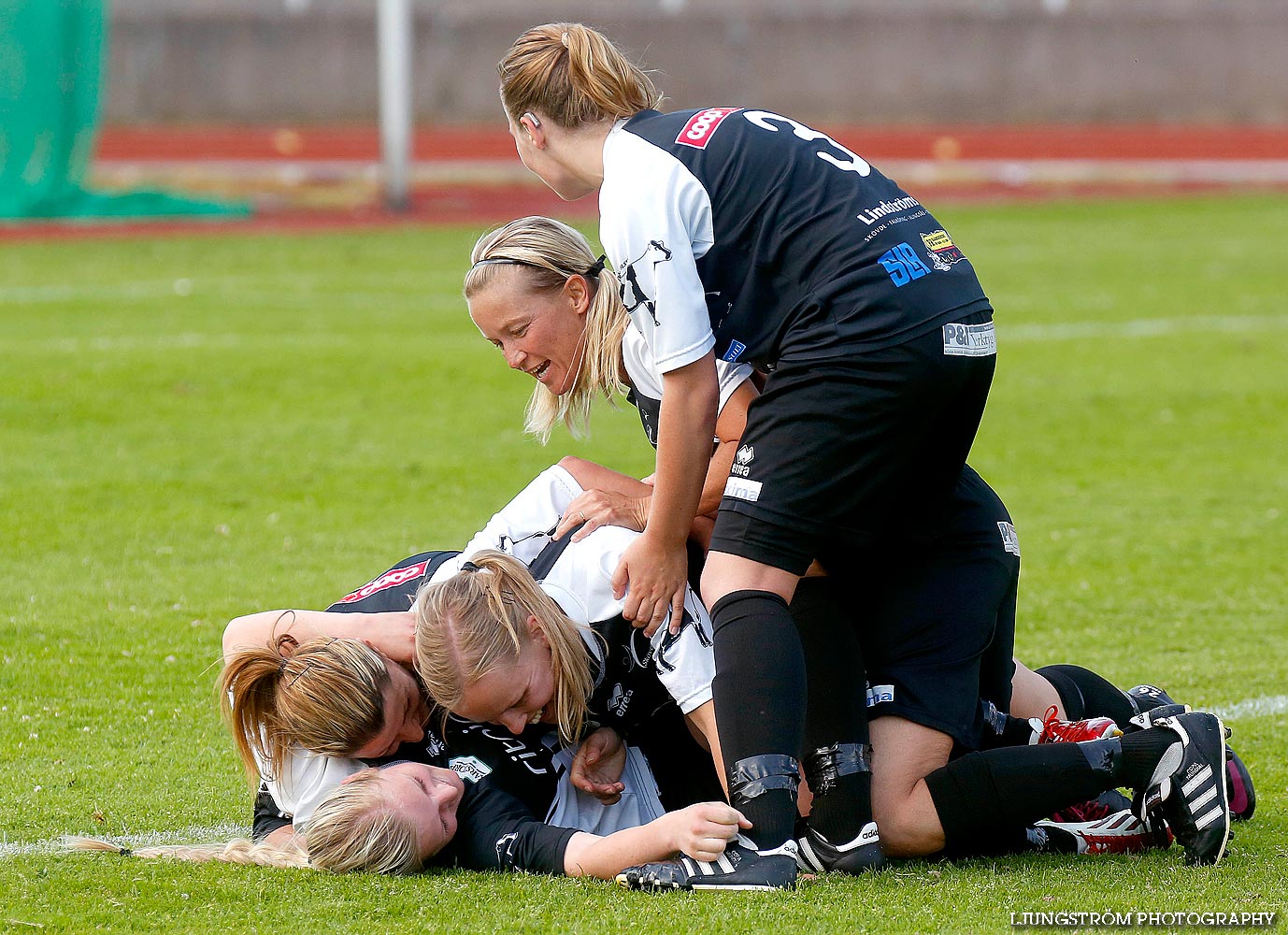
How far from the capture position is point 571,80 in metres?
3.56

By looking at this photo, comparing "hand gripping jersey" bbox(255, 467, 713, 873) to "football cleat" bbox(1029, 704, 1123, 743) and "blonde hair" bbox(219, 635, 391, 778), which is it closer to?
"blonde hair" bbox(219, 635, 391, 778)

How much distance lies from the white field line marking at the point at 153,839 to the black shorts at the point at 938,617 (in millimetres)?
1504

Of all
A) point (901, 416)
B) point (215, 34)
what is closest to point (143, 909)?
point (901, 416)

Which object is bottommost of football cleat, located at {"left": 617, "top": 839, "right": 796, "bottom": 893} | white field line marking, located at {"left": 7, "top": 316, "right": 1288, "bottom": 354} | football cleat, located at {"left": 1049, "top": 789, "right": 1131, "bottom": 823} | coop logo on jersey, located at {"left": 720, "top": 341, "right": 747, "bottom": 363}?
football cleat, located at {"left": 1049, "top": 789, "right": 1131, "bottom": 823}

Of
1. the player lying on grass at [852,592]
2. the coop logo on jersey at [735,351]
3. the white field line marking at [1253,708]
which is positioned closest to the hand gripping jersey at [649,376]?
the player lying on grass at [852,592]

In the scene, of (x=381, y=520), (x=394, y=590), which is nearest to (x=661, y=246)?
(x=394, y=590)

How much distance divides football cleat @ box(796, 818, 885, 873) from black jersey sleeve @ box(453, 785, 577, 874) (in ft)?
1.60

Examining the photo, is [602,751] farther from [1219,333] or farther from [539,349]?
[1219,333]

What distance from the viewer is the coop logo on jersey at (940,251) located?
3523 millimetres

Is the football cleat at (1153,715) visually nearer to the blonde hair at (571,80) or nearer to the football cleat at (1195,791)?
the football cleat at (1195,791)

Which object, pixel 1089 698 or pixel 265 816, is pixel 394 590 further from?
pixel 1089 698

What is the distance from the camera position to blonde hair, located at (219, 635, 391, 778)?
11.2 ft

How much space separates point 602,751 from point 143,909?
106 centimetres

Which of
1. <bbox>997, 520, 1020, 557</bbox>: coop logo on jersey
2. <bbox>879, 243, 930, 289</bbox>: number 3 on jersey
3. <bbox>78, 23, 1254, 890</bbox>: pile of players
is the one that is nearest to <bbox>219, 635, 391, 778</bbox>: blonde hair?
<bbox>78, 23, 1254, 890</bbox>: pile of players
